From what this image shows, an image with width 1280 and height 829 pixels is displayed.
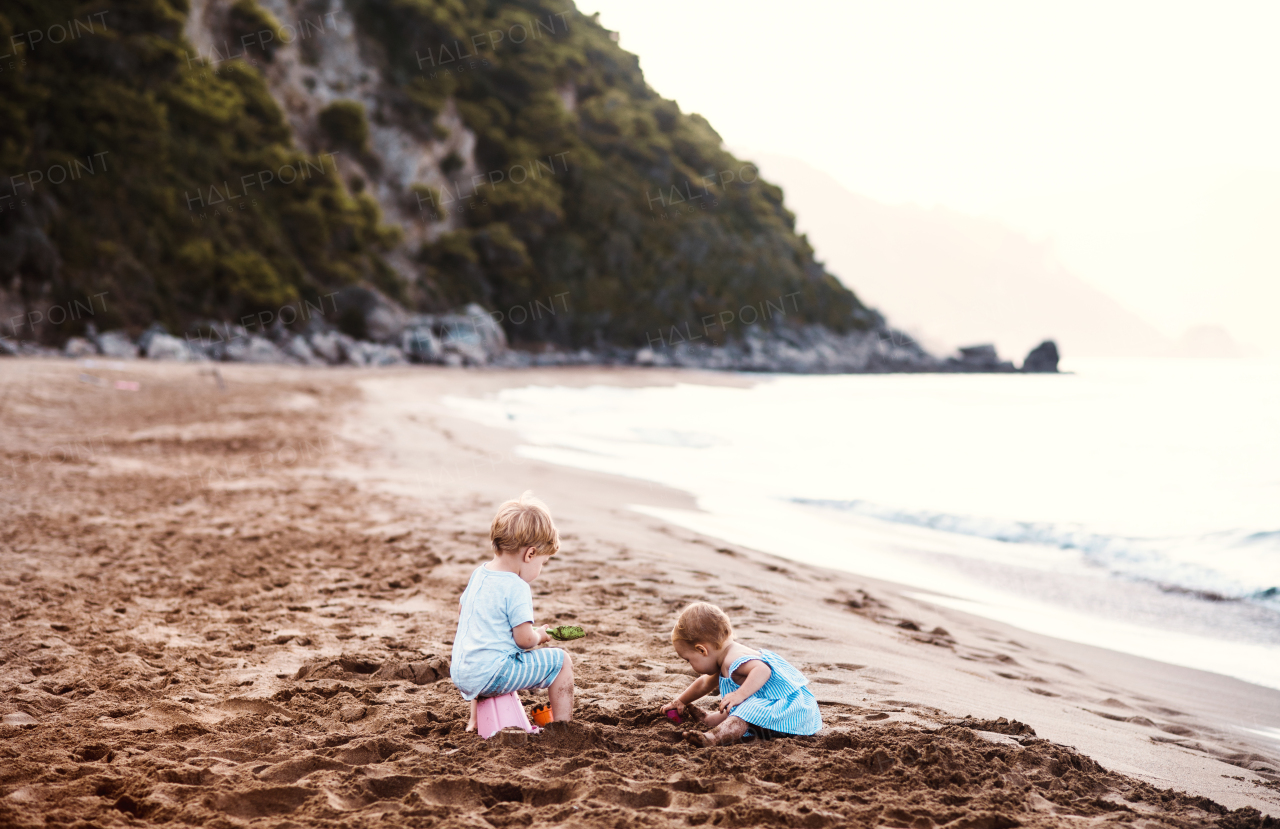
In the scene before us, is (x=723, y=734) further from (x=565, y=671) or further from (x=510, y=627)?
(x=510, y=627)

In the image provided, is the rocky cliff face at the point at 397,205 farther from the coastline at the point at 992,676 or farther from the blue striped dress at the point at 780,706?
the blue striped dress at the point at 780,706

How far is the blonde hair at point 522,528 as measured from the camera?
112 inches

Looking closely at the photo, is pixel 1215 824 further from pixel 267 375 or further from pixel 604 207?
pixel 604 207

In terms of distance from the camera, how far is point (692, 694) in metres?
3.06

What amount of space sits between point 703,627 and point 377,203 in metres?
43.2

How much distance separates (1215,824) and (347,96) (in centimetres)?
4774

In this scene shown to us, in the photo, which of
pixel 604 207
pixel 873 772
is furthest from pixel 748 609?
pixel 604 207

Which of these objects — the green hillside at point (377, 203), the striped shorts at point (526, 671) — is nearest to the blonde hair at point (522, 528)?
the striped shorts at point (526, 671)

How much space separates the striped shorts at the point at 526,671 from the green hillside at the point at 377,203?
29.2 m

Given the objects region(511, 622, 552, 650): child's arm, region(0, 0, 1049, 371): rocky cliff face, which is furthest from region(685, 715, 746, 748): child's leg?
region(0, 0, 1049, 371): rocky cliff face

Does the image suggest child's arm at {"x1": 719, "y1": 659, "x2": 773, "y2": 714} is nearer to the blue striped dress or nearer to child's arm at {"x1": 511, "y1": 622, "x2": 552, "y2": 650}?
the blue striped dress

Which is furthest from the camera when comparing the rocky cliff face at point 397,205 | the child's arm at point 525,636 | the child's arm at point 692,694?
the rocky cliff face at point 397,205

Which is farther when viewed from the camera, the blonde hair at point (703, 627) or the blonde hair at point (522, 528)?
the blonde hair at point (703, 627)

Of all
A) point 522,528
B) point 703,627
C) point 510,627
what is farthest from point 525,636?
point 703,627
